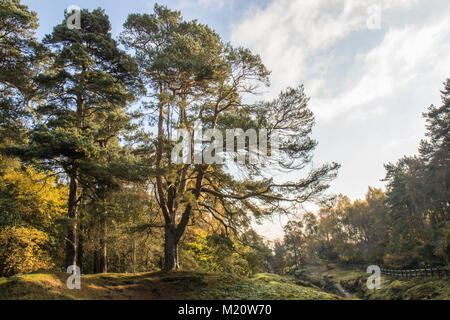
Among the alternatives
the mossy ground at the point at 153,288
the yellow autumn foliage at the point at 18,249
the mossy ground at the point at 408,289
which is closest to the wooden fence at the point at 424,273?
the mossy ground at the point at 408,289

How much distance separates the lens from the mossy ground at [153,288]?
7.43m

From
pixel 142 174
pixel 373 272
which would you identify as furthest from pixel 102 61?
pixel 373 272

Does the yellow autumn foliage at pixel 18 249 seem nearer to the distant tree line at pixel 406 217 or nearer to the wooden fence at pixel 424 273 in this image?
the distant tree line at pixel 406 217

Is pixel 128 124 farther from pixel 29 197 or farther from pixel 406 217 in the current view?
pixel 406 217

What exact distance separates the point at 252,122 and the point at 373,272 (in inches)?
1186

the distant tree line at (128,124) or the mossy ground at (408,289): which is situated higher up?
the distant tree line at (128,124)

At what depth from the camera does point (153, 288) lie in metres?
10.1

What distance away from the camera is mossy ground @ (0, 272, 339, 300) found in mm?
7430

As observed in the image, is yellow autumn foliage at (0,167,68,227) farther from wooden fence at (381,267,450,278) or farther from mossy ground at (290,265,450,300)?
wooden fence at (381,267,450,278)

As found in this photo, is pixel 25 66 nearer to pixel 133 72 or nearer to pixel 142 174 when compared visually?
pixel 133 72

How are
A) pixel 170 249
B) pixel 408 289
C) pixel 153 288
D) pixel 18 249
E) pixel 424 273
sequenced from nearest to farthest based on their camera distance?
pixel 153 288 < pixel 18 249 < pixel 170 249 < pixel 408 289 < pixel 424 273

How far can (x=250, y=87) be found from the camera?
40.9 ft

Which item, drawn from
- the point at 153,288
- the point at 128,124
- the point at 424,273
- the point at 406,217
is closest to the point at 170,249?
the point at 153,288
